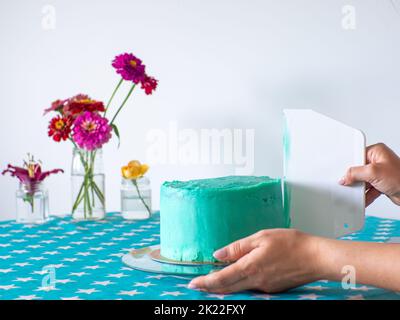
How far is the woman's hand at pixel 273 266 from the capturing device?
108cm

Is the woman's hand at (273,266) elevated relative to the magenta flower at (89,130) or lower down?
lower down

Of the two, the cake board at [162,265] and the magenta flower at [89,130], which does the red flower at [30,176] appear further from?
the cake board at [162,265]

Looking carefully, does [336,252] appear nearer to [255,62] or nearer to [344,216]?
[344,216]

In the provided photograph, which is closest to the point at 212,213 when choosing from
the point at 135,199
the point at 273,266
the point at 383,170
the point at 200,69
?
the point at 273,266

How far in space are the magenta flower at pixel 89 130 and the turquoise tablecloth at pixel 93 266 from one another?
8.5 inches

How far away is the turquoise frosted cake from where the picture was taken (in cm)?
123

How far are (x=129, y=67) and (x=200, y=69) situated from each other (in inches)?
15.5


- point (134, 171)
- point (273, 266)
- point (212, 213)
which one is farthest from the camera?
point (134, 171)

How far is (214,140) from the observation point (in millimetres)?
2279

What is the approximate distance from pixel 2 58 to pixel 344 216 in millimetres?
1654

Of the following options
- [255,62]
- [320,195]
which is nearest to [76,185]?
[255,62]

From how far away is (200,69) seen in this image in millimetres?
2312

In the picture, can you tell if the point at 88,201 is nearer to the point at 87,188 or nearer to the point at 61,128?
the point at 87,188

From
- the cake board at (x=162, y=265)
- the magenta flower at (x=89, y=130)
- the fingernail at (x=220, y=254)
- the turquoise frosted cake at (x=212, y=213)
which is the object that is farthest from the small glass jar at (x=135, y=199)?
the fingernail at (x=220, y=254)
